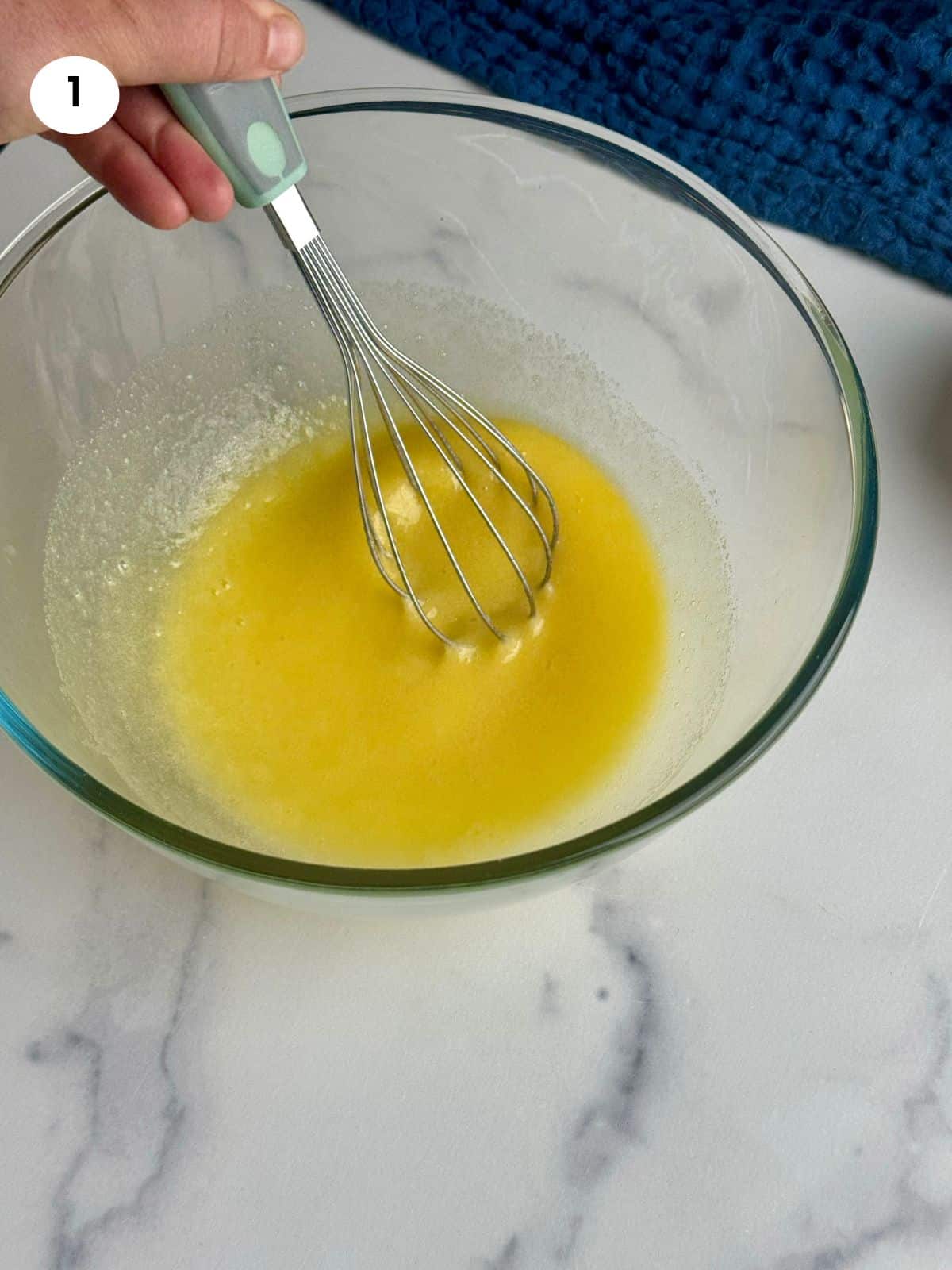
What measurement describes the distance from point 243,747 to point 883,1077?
0.50 metres

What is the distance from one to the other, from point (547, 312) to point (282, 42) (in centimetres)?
38

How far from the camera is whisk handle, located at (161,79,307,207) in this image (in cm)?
Result: 76

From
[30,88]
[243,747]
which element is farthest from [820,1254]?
[30,88]

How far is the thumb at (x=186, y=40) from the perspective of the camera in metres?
0.73

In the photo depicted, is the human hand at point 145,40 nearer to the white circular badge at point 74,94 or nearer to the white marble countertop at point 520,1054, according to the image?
the white circular badge at point 74,94

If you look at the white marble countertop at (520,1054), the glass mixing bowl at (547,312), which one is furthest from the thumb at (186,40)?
the white marble countertop at (520,1054)

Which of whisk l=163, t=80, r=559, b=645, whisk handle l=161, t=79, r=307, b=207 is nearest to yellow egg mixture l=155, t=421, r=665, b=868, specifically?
whisk l=163, t=80, r=559, b=645

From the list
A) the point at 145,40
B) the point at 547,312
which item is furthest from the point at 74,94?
the point at 547,312

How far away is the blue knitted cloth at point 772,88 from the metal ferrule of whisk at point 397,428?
37 cm

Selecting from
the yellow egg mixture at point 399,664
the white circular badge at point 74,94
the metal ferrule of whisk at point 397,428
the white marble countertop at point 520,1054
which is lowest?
the white marble countertop at point 520,1054

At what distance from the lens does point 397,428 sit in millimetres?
1035

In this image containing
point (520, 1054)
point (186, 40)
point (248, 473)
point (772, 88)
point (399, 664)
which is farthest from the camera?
point (772, 88)

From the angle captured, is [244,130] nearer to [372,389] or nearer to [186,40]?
[186,40]

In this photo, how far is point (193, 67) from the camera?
2.43ft
